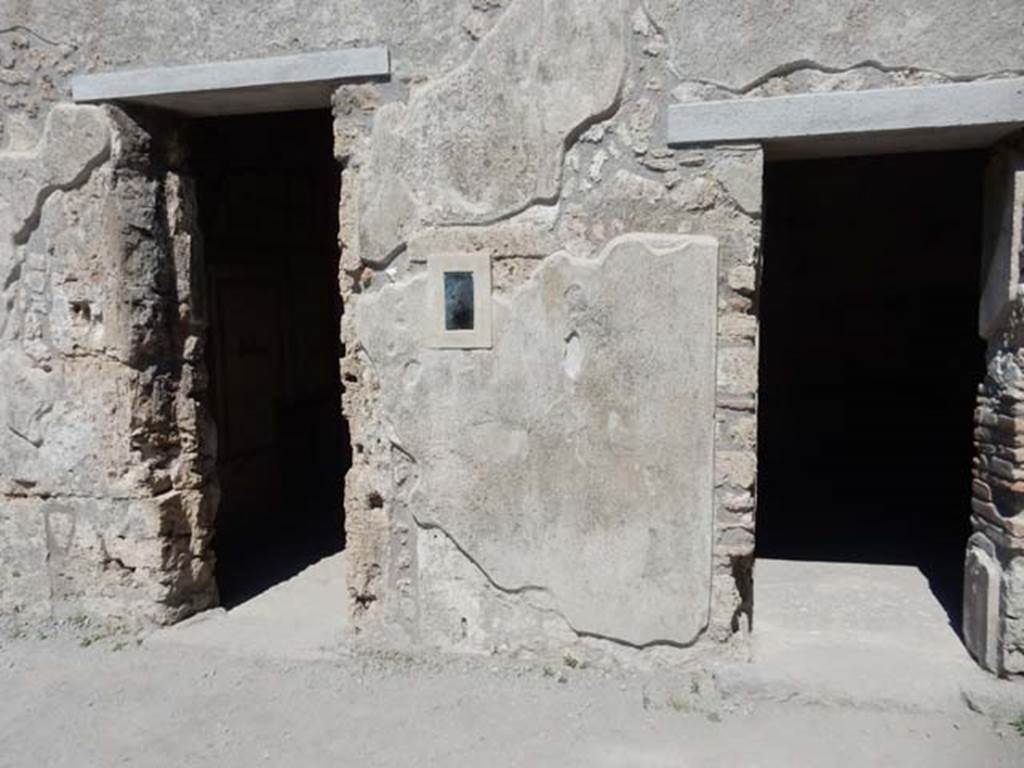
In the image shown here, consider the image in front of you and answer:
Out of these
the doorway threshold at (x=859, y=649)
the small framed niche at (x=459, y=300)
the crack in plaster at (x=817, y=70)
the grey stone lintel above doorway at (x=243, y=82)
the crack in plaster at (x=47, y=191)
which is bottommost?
the doorway threshold at (x=859, y=649)

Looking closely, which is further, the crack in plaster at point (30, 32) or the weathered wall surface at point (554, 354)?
the crack in plaster at point (30, 32)

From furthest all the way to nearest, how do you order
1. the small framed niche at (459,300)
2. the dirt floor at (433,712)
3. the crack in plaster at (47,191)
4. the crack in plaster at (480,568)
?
the crack in plaster at (47,191) < the crack in plaster at (480,568) < the small framed niche at (459,300) < the dirt floor at (433,712)

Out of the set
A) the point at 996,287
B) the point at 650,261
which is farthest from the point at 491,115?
the point at 996,287

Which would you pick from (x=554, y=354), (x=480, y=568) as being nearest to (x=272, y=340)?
(x=480, y=568)

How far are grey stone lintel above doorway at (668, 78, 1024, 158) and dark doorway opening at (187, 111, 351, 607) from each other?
260cm

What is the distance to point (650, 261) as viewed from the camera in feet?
9.75

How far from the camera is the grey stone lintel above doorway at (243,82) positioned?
10.4 ft

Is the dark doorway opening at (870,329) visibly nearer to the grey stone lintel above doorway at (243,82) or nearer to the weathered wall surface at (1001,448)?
the weathered wall surface at (1001,448)

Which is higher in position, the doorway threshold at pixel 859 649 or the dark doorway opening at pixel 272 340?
the dark doorway opening at pixel 272 340

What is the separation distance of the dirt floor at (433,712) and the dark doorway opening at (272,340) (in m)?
0.85

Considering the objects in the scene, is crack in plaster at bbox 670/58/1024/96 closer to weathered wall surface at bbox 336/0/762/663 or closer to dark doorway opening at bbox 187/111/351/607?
weathered wall surface at bbox 336/0/762/663

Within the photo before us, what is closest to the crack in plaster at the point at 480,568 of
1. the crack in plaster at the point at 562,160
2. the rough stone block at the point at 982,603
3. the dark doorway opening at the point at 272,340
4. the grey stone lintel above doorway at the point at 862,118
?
the crack in plaster at the point at 562,160

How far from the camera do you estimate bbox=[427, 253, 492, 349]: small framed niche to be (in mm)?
3115

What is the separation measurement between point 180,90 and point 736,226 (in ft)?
7.06
